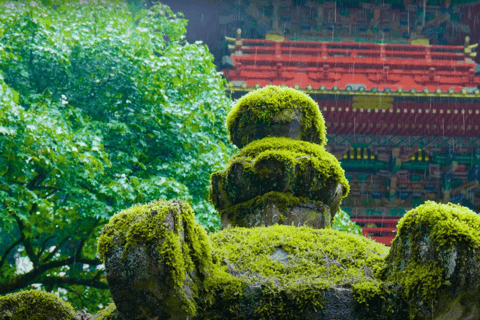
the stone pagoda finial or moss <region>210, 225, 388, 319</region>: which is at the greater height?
the stone pagoda finial

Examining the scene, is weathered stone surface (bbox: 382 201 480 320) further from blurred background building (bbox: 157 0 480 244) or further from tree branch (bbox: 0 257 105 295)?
blurred background building (bbox: 157 0 480 244)

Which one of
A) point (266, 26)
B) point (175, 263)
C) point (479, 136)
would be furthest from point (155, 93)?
point (266, 26)

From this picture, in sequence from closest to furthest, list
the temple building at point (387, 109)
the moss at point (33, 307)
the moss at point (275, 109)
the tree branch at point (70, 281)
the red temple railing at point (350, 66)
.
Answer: the moss at point (33, 307), the moss at point (275, 109), the tree branch at point (70, 281), the temple building at point (387, 109), the red temple railing at point (350, 66)

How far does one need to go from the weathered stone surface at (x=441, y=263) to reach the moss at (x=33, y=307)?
1.75 meters

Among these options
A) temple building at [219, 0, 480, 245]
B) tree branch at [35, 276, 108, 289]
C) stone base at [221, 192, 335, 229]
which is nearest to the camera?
stone base at [221, 192, 335, 229]

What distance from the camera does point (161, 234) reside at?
2.55m

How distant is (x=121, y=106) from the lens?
934cm

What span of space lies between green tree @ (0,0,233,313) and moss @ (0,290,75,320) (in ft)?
15.3

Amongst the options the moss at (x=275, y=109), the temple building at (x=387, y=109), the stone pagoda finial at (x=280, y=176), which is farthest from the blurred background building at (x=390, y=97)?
the stone pagoda finial at (x=280, y=176)

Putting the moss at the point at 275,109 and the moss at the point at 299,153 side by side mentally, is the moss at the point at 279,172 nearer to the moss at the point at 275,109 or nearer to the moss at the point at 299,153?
the moss at the point at 299,153

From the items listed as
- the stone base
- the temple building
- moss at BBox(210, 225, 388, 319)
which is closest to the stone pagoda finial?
the stone base

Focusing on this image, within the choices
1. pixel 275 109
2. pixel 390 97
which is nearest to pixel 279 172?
pixel 275 109

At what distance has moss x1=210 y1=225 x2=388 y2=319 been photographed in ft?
9.30

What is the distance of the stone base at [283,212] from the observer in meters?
3.95
